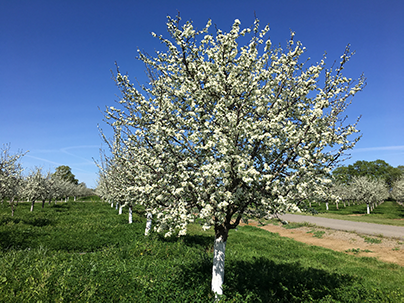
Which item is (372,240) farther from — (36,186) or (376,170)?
(376,170)

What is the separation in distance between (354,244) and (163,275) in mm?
18073

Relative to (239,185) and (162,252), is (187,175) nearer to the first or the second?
(239,185)

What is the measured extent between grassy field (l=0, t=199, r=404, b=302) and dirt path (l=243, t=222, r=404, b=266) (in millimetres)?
1997

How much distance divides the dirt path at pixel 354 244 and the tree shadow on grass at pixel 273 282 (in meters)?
7.66

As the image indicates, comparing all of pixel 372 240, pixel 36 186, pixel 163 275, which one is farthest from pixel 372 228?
pixel 36 186

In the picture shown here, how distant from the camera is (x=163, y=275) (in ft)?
26.0

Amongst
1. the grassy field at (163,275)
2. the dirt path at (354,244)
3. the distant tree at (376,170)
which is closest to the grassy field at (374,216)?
the dirt path at (354,244)

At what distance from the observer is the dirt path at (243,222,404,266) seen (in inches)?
591

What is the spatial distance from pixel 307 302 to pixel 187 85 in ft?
26.5

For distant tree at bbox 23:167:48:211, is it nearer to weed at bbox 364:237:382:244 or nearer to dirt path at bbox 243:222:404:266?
dirt path at bbox 243:222:404:266

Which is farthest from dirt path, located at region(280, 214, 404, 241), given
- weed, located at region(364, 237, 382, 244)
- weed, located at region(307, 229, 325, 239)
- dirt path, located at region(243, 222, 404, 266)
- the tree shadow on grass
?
the tree shadow on grass

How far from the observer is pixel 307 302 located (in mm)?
7105

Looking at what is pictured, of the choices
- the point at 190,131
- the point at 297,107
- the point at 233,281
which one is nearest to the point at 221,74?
the point at 190,131

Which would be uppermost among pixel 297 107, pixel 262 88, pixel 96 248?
pixel 262 88
